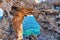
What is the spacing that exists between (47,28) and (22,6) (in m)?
0.37

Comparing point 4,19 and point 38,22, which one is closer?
point 4,19

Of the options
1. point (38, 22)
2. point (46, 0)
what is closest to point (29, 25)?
point (38, 22)

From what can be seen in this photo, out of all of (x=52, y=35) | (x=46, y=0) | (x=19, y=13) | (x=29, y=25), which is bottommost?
(x=52, y=35)

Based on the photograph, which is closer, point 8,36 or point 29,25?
point 8,36

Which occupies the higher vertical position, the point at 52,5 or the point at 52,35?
the point at 52,5

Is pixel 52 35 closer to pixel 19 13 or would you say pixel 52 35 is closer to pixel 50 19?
pixel 50 19

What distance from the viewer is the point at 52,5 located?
5.84 ft

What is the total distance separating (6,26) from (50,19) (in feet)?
1.60

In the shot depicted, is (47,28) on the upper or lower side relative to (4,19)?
lower

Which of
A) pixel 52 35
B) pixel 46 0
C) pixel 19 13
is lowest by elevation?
pixel 52 35

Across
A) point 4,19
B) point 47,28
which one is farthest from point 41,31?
point 4,19

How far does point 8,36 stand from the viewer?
1635mm

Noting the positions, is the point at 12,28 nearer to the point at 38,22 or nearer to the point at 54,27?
the point at 38,22

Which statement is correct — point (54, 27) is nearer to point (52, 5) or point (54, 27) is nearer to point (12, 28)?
point (52, 5)
